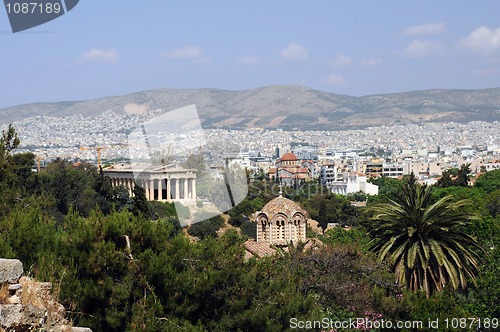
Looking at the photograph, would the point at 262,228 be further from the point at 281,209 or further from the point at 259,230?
the point at 281,209

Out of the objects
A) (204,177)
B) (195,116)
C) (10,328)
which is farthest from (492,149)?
(10,328)

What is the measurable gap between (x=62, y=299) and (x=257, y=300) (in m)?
2.56

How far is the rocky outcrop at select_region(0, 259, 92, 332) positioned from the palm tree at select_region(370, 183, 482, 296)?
6402 mm

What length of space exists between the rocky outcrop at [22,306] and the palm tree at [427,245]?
21.0 ft

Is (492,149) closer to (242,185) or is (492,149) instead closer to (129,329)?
(242,185)

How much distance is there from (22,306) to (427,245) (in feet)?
23.7

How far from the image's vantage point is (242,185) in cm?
4097

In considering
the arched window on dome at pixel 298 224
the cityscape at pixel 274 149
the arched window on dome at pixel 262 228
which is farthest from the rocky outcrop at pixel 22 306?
the cityscape at pixel 274 149

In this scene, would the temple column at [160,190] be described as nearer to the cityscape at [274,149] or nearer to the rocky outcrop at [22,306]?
the cityscape at [274,149]

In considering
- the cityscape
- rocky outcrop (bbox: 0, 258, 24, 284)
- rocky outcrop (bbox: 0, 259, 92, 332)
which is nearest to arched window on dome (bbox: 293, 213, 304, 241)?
rocky outcrop (bbox: 0, 259, 92, 332)

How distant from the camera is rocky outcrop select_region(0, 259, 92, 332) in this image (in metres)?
5.89

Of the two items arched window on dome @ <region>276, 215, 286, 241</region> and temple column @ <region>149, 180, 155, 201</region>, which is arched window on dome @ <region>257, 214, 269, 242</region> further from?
temple column @ <region>149, 180, 155, 201</region>

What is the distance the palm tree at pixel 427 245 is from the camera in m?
11.2

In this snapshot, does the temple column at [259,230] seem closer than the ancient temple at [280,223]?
No
